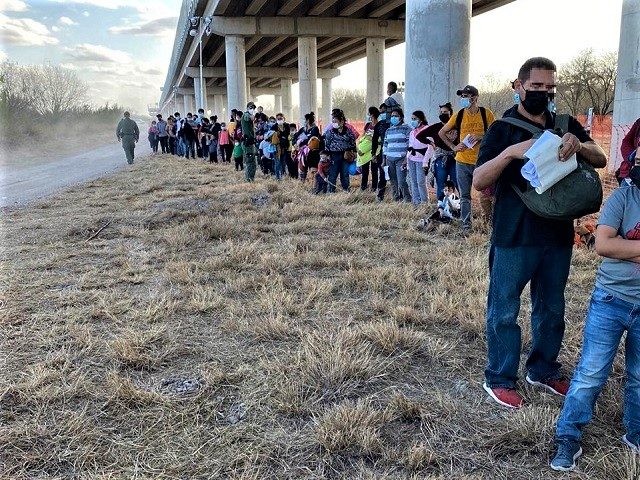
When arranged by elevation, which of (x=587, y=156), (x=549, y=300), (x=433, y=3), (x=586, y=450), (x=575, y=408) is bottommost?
(x=586, y=450)

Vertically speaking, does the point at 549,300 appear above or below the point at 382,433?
above

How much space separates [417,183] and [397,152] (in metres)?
0.62

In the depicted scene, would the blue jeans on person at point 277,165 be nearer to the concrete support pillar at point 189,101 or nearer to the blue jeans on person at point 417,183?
the blue jeans on person at point 417,183

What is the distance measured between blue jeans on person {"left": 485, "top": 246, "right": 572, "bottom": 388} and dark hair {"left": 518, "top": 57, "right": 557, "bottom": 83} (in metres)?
0.86

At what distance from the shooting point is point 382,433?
109 inches

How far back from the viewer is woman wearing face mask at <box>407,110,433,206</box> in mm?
8516

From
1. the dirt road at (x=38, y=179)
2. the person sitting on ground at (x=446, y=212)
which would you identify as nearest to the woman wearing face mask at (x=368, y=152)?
the person sitting on ground at (x=446, y=212)

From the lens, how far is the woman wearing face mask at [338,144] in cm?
1059

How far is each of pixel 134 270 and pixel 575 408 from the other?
14.3ft

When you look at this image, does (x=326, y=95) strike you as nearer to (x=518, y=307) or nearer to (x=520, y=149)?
(x=518, y=307)

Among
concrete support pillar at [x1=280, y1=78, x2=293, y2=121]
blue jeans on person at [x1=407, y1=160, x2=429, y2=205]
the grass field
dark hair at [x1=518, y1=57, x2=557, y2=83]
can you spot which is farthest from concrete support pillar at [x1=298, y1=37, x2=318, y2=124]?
dark hair at [x1=518, y1=57, x2=557, y2=83]

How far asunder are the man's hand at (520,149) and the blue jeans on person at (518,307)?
498 millimetres

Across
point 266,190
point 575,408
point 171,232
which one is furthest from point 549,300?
point 266,190

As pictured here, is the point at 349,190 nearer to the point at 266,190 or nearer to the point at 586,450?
the point at 266,190
